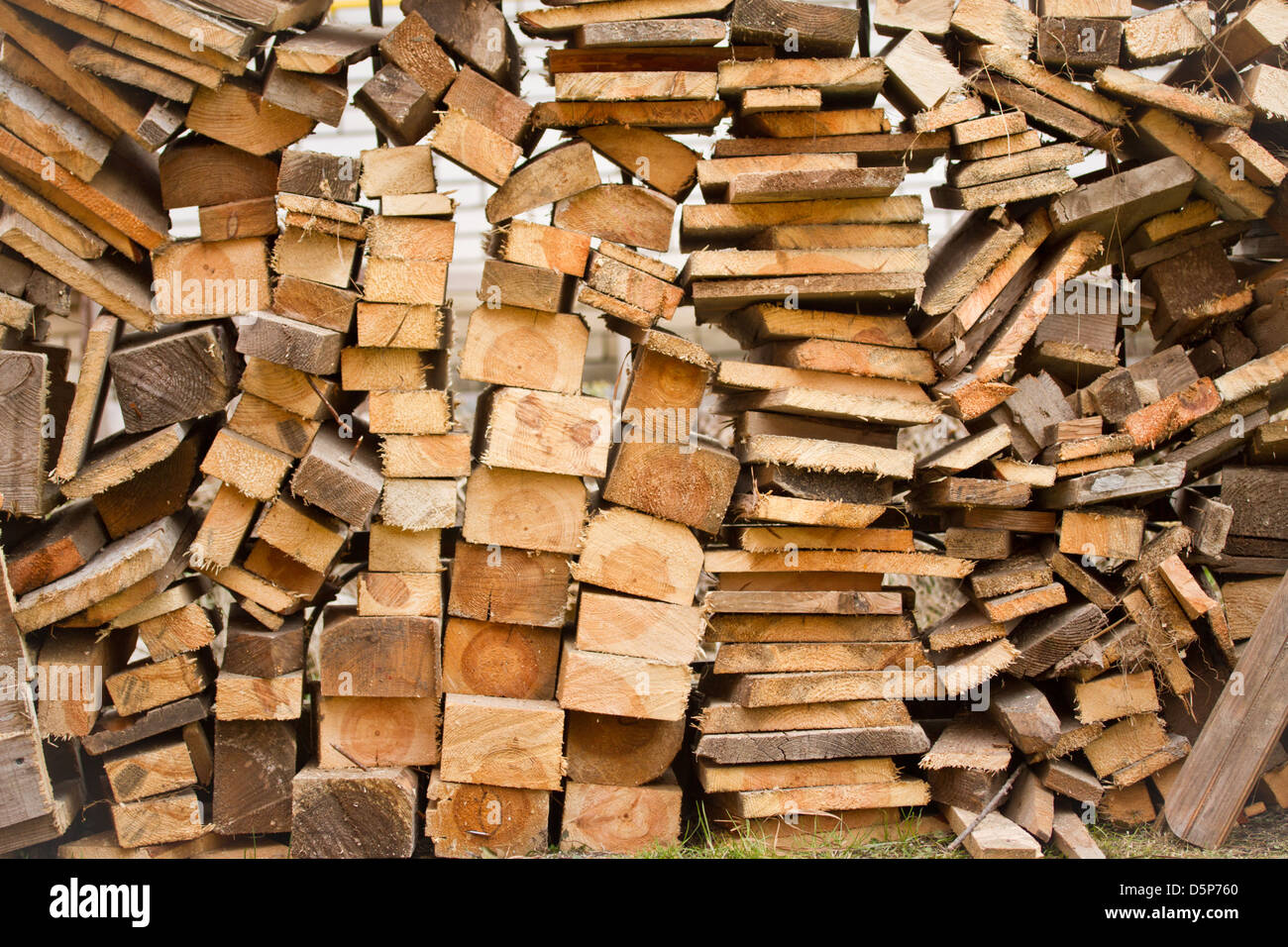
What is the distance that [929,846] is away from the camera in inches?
136

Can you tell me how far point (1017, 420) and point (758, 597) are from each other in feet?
3.71

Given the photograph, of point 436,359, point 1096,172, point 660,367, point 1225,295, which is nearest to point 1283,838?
point 1225,295

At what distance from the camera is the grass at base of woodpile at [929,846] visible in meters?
3.32

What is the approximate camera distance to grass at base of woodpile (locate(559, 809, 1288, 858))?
3.32 m

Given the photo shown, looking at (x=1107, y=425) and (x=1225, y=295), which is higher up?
(x=1225, y=295)

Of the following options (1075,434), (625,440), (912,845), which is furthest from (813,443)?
(912,845)

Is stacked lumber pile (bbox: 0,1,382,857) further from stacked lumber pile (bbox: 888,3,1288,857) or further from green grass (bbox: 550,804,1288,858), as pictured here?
stacked lumber pile (bbox: 888,3,1288,857)

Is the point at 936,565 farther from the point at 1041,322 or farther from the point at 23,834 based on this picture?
the point at 23,834

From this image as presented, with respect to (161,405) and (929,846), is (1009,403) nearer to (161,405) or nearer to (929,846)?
(929,846)

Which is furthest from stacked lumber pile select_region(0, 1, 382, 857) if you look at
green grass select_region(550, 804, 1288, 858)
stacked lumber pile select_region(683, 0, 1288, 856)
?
stacked lumber pile select_region(683, 0, 1288, 856)

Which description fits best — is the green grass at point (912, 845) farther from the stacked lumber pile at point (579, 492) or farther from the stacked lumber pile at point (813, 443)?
the stacked lumber pile at point (579, 492)

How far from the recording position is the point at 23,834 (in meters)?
3.17

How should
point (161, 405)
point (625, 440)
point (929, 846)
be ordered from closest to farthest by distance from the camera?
point (161, 405) < point (625, 440) < point (929, 846)

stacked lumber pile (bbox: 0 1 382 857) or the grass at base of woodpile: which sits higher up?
stacked lumber pile (bbox: 0 1 382 857)
